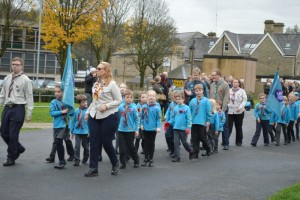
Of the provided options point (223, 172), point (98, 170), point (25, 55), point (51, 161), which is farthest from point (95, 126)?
point (25, 55)

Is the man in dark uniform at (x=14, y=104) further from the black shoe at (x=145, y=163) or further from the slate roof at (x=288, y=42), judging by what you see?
the slate roof at (x=288, y=42)

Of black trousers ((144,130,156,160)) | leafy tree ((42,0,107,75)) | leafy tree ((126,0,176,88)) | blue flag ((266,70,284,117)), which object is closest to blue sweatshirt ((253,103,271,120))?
blue flag ((266,70,284,117))

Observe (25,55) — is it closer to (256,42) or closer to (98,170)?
(256,42)

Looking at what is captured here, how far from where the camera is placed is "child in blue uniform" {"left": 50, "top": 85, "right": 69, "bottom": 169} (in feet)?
31.4

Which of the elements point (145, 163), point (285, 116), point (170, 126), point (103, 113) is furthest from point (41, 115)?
point (103, 113)

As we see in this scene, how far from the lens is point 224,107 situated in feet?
43.6

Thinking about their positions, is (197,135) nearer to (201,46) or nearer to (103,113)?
(103,113)

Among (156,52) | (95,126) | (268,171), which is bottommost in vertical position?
(268,171)

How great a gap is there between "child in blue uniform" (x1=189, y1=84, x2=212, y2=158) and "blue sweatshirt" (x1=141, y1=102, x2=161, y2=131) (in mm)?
1290

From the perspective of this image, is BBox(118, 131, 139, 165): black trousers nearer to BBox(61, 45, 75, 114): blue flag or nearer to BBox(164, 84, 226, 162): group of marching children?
BBox(61, 45, 75, 114): blue flag

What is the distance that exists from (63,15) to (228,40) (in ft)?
163

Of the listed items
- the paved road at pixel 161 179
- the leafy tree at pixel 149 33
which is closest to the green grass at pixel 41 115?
the paved road at pixel 161 179

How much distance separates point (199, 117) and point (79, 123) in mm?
2848

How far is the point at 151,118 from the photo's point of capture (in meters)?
10.5
